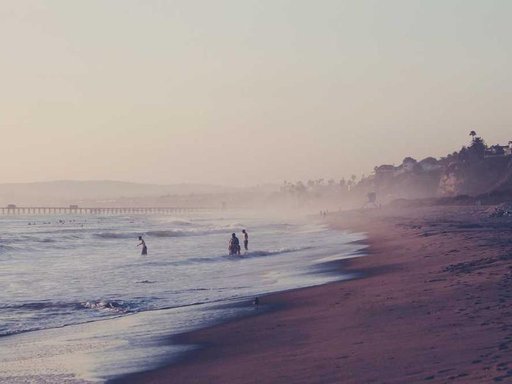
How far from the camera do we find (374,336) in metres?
10.2

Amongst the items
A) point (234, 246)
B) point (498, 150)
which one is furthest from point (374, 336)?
point (498, 150)

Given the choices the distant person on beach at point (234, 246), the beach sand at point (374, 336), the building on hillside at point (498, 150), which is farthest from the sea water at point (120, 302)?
the building on hillside at point (498, 150)

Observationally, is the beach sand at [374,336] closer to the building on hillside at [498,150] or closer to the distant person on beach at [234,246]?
the distant person on beach at [234,246]

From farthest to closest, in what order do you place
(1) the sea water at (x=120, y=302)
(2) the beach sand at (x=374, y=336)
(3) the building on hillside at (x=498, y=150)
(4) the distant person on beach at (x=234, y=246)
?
(3) the building on hillside at (x=498, y=150)
(4) the distant person on beach at (x=234, y=246)
(1) the sea water at (x=120, y=302)
(2) the beach sand at (x=374, y=336)

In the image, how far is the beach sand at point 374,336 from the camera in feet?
26.2

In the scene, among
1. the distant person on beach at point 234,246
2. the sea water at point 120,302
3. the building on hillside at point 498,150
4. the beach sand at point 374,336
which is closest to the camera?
the beach sand at point 374,336

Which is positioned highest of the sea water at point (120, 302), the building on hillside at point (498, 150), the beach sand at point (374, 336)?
the building on hillside at point (498, 150)

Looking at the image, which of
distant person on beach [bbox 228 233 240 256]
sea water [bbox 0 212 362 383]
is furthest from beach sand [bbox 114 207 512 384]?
distant person on beach [bbox 228 233 240 256]

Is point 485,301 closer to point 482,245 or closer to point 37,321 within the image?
point 37,321

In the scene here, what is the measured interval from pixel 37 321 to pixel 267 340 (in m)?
6.29

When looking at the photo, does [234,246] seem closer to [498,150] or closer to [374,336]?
[374,336]

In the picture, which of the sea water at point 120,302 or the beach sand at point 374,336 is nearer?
the beach sand at point 374,336

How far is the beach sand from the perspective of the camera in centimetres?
798

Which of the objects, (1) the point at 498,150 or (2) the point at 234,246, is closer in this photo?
(2) the point at 234,246
